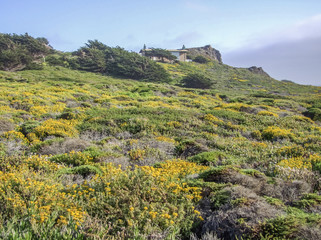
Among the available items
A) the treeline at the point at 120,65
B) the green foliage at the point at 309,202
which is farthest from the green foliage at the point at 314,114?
the treeline at the point at 120,65

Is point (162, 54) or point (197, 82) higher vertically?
point (162, 54)

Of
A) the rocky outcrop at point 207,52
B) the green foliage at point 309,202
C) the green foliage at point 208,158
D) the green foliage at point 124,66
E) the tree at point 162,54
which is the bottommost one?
the green foliage at point 208,158

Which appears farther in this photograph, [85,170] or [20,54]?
[20,54]

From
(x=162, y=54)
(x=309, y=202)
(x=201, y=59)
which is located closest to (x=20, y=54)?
(x=309, y=202)

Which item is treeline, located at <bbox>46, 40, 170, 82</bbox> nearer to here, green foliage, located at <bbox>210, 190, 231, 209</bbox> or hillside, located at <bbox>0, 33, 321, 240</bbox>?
hillside, located at <bbox>0, 33, 321, 240</bbox>

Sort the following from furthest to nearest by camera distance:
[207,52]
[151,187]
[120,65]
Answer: [207,52] < [120,65] < [151,187]

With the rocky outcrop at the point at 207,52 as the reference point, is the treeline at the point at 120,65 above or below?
below

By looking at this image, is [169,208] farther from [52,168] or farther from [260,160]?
[260,160]

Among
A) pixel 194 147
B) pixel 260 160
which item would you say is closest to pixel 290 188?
pixel 260 160

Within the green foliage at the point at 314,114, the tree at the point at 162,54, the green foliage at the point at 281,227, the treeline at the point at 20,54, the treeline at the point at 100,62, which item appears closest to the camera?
the green foliage at the point at 281,227

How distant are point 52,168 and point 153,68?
4237 centimetres

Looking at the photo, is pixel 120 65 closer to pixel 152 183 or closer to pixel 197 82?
pixel 197 82

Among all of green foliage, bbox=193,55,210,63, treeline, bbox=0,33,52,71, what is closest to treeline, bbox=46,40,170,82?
treeline, bbox=0,33,52,71

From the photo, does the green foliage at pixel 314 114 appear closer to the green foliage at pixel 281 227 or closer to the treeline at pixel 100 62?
the green foliage at pixel 281 227
